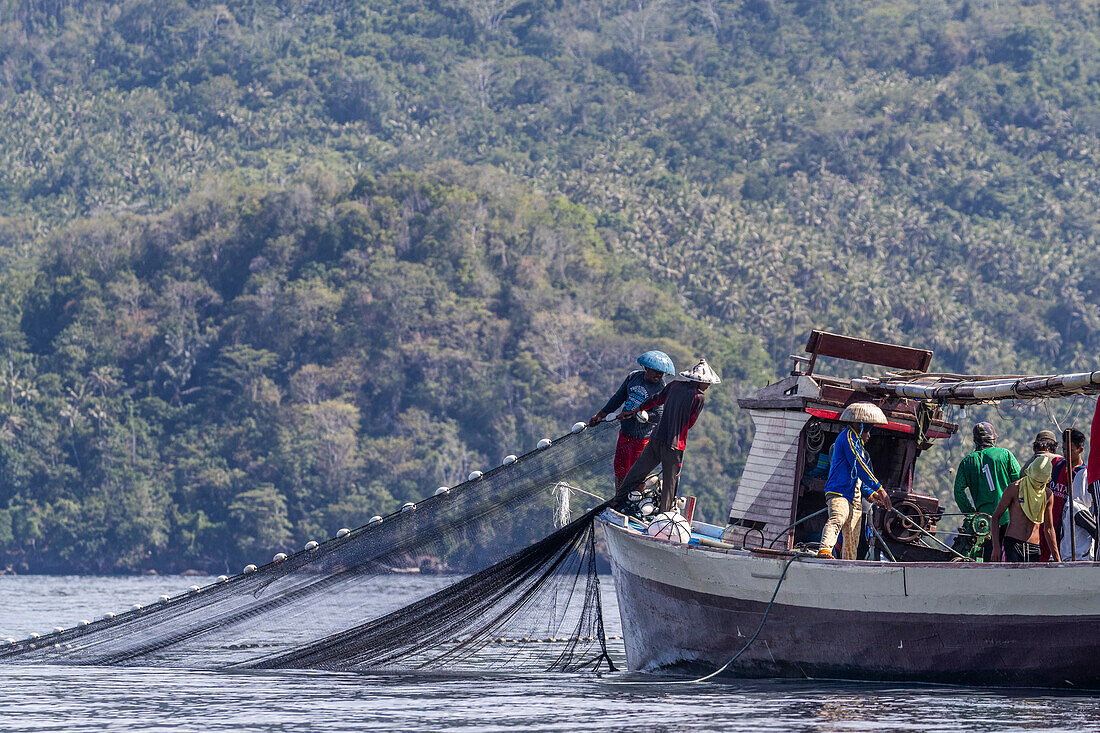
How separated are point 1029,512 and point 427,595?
18.5 feet

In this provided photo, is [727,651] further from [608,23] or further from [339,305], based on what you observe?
[608,23]

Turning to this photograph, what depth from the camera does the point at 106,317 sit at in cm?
7231

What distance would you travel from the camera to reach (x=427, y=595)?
16969mm

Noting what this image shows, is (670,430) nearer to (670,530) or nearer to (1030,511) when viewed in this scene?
(670,530)

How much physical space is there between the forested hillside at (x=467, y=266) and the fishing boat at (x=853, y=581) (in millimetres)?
43822

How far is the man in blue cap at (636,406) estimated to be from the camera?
1712 cm

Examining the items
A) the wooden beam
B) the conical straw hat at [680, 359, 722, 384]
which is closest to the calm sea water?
the conical straw hat at [680, 359, 722, 384]

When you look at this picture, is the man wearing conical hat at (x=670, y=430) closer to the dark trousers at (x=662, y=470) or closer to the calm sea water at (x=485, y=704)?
the dark trousers at (x=662, y=470)

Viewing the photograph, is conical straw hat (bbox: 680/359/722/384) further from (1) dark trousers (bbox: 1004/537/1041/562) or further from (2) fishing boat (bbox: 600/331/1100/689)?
(1) dark trousers (bbox: 1004/537/1041/562)

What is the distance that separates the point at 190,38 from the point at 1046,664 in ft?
366

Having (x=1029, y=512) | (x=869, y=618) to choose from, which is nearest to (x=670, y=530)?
(x=869, y=618)

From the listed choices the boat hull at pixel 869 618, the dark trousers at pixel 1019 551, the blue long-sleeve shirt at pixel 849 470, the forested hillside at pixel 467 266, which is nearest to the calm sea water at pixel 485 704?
the boat hull at pixel 869 618

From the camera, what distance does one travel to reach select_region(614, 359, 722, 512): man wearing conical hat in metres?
16.6

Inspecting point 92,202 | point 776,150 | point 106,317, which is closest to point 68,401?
point 106,317
